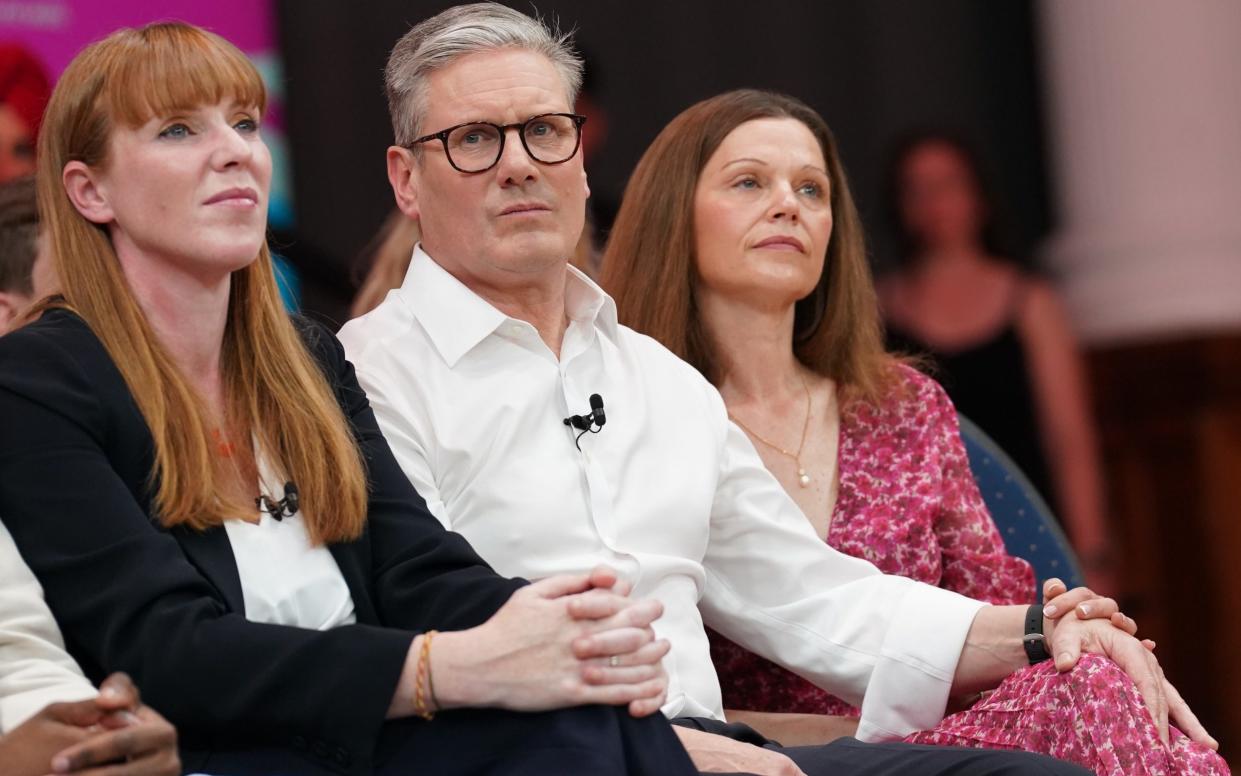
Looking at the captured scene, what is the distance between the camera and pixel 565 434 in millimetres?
2664

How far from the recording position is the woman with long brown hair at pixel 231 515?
2072 mm

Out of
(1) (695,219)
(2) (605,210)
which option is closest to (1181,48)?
(2) (605,210)

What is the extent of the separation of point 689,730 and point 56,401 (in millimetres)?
826

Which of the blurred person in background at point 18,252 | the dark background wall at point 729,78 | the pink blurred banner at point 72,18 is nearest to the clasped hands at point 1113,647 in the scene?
the blurred person in background at point 18,252

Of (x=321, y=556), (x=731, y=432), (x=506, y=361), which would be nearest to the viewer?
(x=321, y=556)

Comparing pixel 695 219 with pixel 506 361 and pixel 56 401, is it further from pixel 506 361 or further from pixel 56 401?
pixel 56 401

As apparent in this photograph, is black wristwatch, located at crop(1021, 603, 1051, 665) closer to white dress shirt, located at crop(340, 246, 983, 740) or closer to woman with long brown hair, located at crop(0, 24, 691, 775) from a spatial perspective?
white dress shirt, located at crop(340, 246, 983, 740)

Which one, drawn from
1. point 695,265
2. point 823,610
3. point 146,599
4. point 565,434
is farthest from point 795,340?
point 146,599

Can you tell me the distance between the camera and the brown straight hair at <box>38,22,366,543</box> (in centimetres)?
221

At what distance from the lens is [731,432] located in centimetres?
289

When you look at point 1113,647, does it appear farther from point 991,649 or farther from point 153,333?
point 153,333

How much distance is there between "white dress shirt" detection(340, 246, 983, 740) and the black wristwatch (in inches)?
3.4

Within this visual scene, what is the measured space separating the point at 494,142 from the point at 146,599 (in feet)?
3.00

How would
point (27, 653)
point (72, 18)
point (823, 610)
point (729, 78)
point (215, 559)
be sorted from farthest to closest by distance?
point (729, 78) → point (72, 18) → point (823, 610) → point (215, 559) → point (27, 653)
